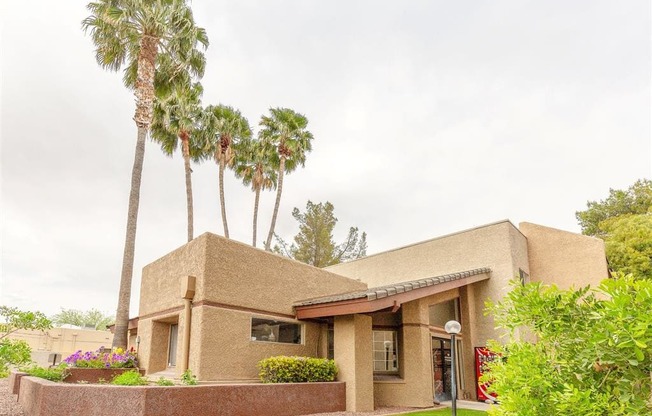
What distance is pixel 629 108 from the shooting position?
51.1ft

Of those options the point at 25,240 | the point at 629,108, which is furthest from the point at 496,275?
the point at 25,240

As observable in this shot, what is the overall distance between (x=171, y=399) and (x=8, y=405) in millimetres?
6293

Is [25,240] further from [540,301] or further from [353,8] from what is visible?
[540,301]

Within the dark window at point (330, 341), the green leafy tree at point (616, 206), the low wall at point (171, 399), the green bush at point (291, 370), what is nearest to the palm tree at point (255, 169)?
the dark window at point (330, 341)

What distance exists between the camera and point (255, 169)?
2711 cm

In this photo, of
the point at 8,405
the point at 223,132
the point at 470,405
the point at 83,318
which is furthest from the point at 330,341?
the point at 83,318

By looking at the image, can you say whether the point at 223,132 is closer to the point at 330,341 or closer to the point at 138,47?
the point at 138,47

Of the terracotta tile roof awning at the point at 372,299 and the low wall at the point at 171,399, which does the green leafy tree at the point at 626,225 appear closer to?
the terracotta tile roof awning at the point at 372,299

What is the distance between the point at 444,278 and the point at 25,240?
69.8ft

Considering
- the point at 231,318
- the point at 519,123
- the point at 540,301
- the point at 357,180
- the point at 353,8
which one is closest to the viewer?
the point at 540,301

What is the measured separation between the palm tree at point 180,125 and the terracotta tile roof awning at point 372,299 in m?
12.0

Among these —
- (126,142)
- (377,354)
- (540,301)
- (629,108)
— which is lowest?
(377,354)

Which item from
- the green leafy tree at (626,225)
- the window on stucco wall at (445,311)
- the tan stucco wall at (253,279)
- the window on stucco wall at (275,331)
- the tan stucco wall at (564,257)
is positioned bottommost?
the window on stucco wall at (275,331)

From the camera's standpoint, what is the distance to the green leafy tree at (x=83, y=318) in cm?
5859
